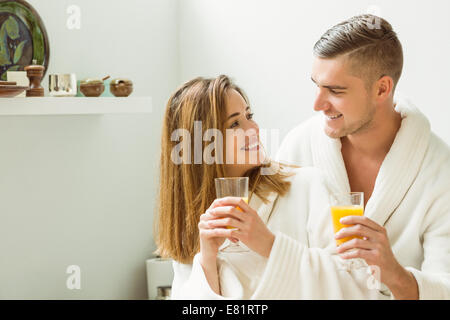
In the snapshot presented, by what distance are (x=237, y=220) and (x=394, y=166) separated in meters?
0.73

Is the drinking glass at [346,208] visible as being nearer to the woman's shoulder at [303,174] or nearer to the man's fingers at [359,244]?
the man's fingers at [359,244]

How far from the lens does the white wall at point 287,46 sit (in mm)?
3146

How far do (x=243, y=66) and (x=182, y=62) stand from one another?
0.51m

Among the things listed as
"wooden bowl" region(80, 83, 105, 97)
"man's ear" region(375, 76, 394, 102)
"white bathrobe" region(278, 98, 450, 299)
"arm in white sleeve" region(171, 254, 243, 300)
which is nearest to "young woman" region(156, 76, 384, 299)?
"arm in white sleeve" region(171, 254, 243, 300)

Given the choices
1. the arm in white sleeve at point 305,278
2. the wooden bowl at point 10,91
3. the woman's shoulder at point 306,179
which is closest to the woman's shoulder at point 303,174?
the woman's shoulder at point 306,179

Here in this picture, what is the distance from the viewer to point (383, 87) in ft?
7.61

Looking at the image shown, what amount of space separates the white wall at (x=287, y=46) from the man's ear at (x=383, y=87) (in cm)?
93

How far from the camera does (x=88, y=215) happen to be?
3559 mm

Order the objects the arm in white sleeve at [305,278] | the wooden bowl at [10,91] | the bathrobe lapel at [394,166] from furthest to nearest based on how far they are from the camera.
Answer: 1. the wooden bowl at [10,91]
2. the bathrobe lapel at [394,166]
3. the arm in white sleeve at [305,278]

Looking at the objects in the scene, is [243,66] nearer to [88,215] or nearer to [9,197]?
[88,215]

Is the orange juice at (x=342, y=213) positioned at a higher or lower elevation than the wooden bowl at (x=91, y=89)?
lower

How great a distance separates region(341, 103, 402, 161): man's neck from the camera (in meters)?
2.33

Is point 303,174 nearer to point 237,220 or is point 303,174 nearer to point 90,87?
point 237,220
